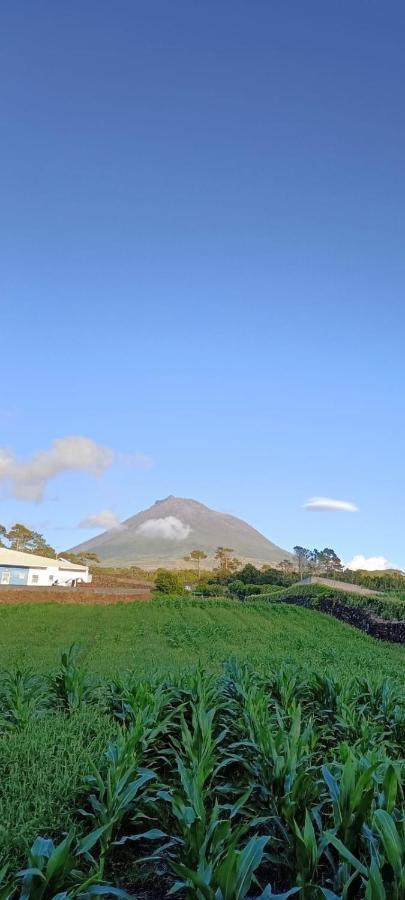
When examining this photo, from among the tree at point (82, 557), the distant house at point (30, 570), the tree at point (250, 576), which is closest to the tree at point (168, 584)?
the distant house at point (30, 570)

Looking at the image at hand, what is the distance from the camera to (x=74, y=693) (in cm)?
500

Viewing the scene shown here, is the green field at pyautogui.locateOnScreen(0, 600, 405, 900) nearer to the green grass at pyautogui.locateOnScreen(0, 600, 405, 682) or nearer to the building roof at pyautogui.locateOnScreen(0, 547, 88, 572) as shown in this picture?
the green grass at pyautogui.locateOnScreen(0, 600, 405, 682)

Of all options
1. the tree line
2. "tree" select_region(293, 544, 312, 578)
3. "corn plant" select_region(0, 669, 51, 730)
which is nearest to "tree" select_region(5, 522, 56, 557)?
the tree line

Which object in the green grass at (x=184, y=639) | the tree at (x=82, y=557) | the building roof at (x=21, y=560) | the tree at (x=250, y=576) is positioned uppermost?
the tree at (x=82, y=557)

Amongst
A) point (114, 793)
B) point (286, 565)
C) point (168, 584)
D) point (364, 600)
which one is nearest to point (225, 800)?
point (114, 793)

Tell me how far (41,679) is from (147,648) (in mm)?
7294

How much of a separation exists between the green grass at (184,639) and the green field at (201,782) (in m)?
1.66

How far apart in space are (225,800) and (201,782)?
837mm

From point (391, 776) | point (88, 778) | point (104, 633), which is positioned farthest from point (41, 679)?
point (104, 633)

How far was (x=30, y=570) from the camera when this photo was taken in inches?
1778

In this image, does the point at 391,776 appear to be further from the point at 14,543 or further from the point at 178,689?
the point at 14,543

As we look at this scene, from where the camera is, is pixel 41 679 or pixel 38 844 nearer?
pixel 38 844

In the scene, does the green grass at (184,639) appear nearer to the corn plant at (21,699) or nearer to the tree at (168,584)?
the corn plant at (21,699)

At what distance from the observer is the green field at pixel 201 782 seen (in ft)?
7.83
